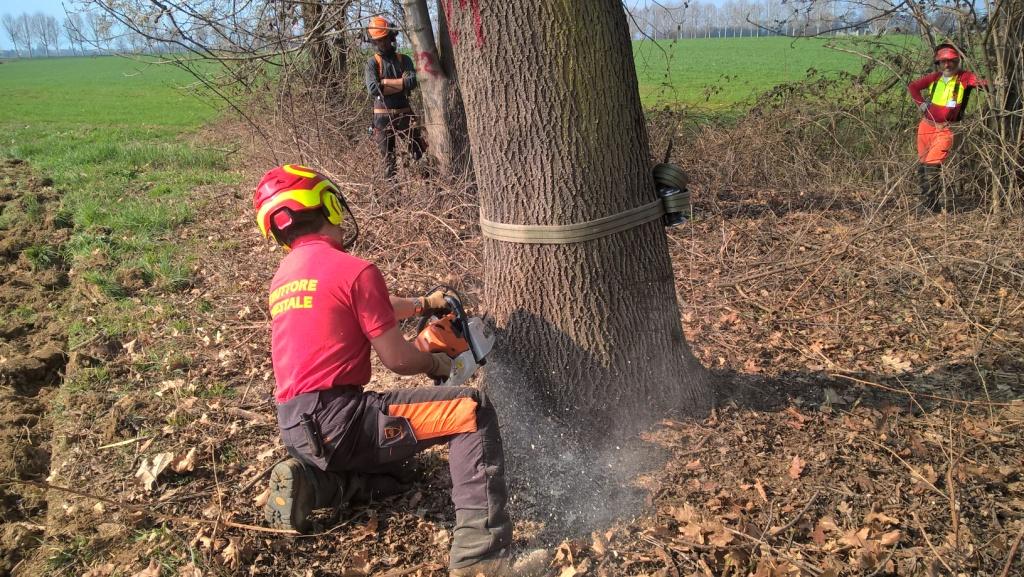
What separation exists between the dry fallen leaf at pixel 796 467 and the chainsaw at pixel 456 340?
4.68ft

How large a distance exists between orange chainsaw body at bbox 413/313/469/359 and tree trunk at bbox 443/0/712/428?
34 cm

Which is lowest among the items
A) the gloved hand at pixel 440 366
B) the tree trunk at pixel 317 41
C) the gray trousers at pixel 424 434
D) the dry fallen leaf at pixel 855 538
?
the dry fallen leaf at pixel 855 538

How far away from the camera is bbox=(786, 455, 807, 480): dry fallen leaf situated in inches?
111

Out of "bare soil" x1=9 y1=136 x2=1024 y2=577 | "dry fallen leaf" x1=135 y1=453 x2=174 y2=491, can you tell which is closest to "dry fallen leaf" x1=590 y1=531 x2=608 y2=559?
"bare soil" x1=9 y1=136 x2=1024 y2=577

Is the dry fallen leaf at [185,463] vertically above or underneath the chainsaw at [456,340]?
underneath

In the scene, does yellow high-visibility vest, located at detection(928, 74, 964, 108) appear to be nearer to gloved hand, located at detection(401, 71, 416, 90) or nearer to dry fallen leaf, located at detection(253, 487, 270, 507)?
gloved hand, located at detection(401, 71, 416, 90)

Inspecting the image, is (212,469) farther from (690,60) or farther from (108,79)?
(108,79)

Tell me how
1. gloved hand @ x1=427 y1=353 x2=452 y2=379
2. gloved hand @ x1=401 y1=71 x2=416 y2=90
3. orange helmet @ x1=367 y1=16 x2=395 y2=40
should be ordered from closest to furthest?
gloved hand @ x1=427 y1=353 x2=452 y2=379, orange helmet @ x1=367 y1=16 x2=395 y2=40, gloved hand @ x1=401 y1=71 x2=416 y2=90

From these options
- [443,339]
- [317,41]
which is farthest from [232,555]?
[317,41]

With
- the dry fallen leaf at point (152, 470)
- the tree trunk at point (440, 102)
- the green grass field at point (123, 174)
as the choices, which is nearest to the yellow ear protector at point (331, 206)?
the dry fallen leaf at point (152, 470)

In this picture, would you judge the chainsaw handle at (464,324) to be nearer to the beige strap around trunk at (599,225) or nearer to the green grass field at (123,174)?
the beige strap around trunk at (599,225)

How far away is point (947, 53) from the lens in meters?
6.90

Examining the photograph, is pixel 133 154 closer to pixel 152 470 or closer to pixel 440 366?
pixel 152 470

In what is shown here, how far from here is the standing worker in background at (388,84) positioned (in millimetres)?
7172
